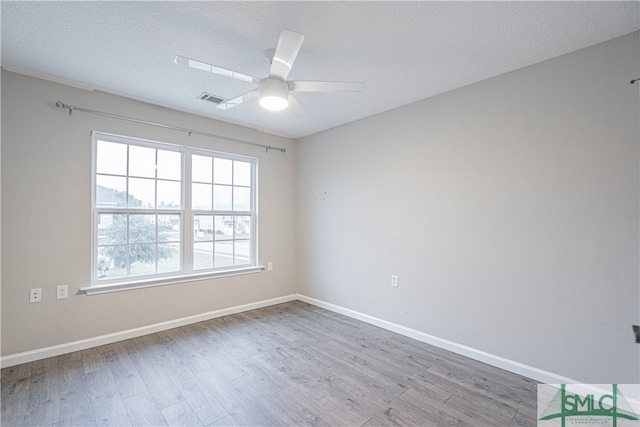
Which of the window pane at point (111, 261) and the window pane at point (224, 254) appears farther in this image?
the window pane at point (224, 254)

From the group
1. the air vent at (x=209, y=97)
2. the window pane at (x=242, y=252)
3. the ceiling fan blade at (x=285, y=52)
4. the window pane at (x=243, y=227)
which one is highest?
the air vent at (x=209, y=97)

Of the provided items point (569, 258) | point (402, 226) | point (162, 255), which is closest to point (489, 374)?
point (569, 258)

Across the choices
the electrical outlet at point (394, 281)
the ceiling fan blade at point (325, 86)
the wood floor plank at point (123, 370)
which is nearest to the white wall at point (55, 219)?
the wood floor plank at point (123, 370)

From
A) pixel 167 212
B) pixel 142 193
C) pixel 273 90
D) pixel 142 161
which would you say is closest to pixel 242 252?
pixel 167 212

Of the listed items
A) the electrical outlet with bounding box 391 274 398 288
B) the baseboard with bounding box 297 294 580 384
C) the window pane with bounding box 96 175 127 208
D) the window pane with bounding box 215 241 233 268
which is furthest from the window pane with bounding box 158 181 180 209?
the electrical outlet with bounding box 391 274 398 288

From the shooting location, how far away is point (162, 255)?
10.8ft

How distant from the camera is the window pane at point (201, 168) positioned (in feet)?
11.6

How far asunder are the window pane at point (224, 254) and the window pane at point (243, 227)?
173 mm

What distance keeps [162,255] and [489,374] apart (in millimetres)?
3318

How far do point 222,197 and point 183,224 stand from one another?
0.60 meters

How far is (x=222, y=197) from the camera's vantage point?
381 centimetres

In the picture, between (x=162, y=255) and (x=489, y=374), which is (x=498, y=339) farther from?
(x=162, y=255)

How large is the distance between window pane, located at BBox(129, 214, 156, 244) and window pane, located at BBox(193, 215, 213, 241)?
448mm

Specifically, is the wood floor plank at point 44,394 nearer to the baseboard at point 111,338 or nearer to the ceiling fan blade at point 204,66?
the baseboard at point 111,338
